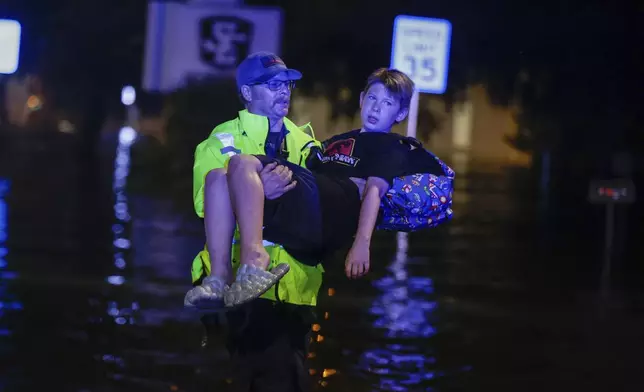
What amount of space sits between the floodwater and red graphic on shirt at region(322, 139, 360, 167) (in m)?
2.98

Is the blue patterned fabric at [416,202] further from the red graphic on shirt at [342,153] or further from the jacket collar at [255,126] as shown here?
the jacket collar at [255,126]

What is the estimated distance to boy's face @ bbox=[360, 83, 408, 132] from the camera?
425 centimetres

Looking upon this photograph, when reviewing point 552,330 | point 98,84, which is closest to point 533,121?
point 98,84

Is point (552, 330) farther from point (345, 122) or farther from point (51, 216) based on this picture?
point (345, 122)

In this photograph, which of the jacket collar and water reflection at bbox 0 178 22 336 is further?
water reflection at bbox 0 178 22 336

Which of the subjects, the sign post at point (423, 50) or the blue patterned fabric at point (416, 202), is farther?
the sign post at point (423, 50)

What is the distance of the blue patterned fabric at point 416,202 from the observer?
4.19 m

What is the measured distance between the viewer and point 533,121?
25.7 metres

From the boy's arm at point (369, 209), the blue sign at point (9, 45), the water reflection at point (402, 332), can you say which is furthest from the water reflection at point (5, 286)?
the boy's arm at point (369, 209)

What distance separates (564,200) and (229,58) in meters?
14.0

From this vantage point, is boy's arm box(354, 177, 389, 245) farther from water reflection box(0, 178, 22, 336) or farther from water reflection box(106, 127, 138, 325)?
water reflection box(106, 127, 138, 325)

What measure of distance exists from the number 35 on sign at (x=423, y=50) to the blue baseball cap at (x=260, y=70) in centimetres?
825

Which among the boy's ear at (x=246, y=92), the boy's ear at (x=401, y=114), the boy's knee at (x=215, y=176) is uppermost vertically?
the boy's ear at (x=246, y=92)

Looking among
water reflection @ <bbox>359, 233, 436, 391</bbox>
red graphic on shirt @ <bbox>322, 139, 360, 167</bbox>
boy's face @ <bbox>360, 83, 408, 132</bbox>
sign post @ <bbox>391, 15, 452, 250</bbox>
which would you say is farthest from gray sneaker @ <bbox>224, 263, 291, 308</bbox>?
sign post @ <bbox>391, 15, 452, 250</bbox>
